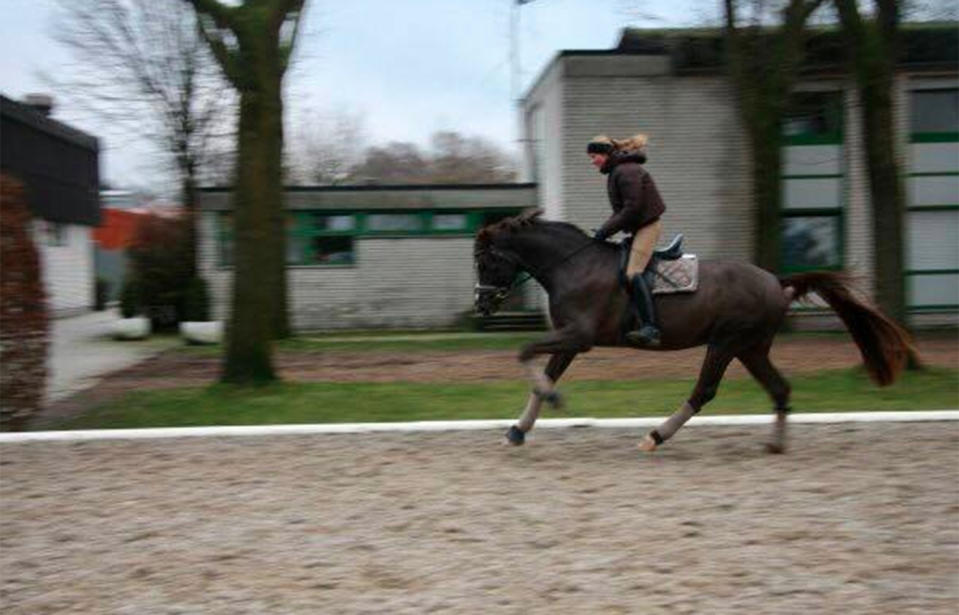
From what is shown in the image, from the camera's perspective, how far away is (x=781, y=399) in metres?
7.86

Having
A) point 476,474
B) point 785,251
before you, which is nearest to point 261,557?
point 476,474

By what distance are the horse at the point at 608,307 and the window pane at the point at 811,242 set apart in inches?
548

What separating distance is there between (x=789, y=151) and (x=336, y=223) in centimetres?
1075

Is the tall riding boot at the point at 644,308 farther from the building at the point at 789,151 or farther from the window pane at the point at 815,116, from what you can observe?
the window pane at the point at 815,116

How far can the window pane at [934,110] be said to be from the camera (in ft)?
69.5

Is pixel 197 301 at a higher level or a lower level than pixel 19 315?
lower

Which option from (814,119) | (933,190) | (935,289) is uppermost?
(814,119)

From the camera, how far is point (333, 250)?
24.2 meters

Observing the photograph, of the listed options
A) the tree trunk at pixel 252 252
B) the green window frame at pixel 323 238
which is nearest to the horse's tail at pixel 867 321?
the tree trunk at pixel 252 252

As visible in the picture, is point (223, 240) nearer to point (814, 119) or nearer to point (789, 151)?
point (789, 151)

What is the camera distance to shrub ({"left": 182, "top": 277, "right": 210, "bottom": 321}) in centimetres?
2325

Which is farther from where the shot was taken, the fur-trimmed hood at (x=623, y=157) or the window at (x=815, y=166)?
the window at (x=815, y=166)

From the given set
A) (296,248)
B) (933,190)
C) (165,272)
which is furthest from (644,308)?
(165,272)

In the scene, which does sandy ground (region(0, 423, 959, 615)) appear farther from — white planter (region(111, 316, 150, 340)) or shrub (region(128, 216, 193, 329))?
shrub (region(128, 216, 193, 329))
